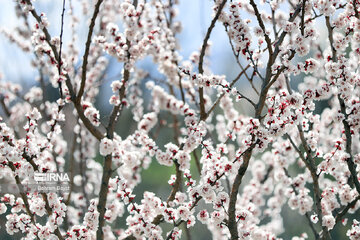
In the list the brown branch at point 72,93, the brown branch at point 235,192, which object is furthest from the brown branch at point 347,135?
the brown branch at point 72,93

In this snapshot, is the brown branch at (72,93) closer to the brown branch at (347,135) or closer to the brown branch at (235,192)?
the brown branch at (235,192)

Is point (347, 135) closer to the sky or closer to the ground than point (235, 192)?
closer to the sky

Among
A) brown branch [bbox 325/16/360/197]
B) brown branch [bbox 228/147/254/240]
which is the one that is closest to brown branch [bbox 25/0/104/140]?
brown branch [bbox 228/147/254/240]

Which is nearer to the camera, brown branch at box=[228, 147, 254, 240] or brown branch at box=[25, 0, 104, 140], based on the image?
brown branch at box=[228, 147, 254, 240]

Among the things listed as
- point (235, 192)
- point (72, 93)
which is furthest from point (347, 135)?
point (72, 93)

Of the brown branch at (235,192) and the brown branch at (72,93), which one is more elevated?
the brown branch at (72,93)

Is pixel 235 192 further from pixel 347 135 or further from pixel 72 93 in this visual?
pixel 72 93

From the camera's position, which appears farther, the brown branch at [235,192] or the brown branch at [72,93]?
the brown branch at [72,93]

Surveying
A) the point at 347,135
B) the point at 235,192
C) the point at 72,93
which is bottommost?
the point at 235,192

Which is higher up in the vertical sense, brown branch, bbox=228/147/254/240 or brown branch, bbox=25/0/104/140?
brown branch, bbox=25/0/104/140

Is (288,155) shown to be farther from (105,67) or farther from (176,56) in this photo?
(105,67)

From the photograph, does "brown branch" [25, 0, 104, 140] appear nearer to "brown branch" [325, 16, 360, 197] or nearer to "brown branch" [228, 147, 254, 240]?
"brown branch" [228, 147, 254, 240]

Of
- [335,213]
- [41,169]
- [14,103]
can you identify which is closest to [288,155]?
[335,213]

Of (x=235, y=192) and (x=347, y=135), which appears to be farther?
(x=347, y=135)
